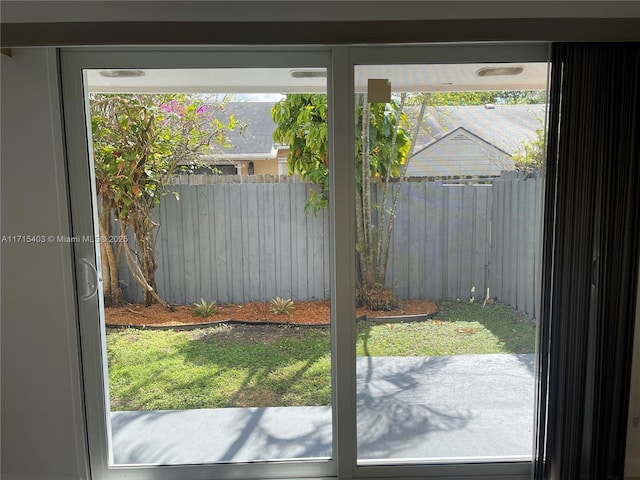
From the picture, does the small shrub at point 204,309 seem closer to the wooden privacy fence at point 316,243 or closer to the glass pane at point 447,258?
the wooden privacy fence at point 316,243

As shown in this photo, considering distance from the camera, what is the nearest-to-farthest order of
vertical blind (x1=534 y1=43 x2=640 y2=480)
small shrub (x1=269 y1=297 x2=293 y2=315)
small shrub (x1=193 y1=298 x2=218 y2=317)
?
vertical blind (x1=534 y1=43 x2=640 y2=480)
small shrub (x1=193 y1=298 x2=218 y2=317)
small shrub (x1=269 y1=297 x2=293 y2=315)

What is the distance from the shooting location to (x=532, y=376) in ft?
7.18

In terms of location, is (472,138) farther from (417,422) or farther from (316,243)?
(417,422)

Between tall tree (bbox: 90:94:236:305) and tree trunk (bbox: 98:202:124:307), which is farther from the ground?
tall tree (bbox: 90:94:236:305)

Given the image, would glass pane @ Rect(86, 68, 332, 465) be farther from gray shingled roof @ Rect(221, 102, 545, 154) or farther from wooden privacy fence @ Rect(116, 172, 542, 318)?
gray shingled roof @ Rect(221, 102, 545, 154)

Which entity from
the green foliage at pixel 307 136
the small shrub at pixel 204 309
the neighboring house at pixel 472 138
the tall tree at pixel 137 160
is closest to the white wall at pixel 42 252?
the tall tree at pixel 137 160

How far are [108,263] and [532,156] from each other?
2155 millimetres

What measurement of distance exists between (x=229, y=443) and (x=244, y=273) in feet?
3.26

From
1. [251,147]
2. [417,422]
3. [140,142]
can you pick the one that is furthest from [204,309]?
[417,422]

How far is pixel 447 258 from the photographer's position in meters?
2.11

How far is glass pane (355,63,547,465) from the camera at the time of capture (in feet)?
6.66

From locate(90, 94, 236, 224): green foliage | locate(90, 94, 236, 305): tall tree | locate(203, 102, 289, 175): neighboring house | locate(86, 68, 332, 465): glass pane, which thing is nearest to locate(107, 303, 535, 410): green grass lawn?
locate(86, 68, 332, 465): glass pane

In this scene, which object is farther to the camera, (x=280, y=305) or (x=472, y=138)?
(x=280, y=305)

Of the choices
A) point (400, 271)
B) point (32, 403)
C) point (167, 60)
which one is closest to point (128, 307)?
point (32, 403)
